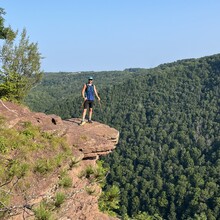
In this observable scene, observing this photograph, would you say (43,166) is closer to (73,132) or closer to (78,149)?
(78,149)

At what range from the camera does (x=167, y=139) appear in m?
132

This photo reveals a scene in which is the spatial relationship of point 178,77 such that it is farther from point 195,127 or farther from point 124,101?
point 195,127

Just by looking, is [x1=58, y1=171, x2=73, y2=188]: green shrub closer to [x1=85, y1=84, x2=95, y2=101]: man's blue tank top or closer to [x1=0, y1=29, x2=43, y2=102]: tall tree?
[x1=85, y1=84, x2=95, y2=101]: man's blue tank top

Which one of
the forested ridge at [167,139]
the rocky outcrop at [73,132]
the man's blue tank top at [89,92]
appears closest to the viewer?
the rocky outcrop at [73,132]

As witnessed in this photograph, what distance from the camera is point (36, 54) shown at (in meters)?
24.9

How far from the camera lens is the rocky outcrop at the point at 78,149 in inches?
364

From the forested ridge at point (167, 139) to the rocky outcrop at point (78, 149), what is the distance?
51073mm

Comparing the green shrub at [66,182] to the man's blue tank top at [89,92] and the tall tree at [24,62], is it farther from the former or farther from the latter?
the tall tree at [24,62]

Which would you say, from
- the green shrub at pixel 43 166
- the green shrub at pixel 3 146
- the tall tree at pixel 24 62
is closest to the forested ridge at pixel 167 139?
the tall tree at pixel 24 62

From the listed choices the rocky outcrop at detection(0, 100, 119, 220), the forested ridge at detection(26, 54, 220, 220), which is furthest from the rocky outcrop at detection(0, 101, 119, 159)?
the forested ridge at detection(26, 54, 220, 220)

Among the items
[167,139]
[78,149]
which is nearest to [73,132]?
[78,149]

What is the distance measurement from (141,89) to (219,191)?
84865 mm

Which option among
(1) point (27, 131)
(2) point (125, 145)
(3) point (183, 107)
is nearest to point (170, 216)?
(2) point (125, 145)

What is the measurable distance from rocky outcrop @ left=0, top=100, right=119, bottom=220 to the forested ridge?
168 ft
